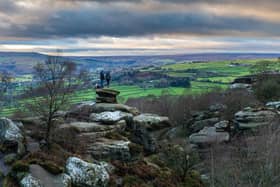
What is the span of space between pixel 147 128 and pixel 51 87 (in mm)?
12124

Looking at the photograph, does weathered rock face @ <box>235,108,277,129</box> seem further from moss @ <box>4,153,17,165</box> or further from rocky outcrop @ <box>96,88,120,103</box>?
moss @ <box>4,153,17,165</box>

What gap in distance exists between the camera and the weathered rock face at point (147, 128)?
35.2m

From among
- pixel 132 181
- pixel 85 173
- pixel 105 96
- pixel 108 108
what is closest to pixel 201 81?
pixel 105 96

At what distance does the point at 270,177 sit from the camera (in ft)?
104

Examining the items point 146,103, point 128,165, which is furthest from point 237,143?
point 146,103

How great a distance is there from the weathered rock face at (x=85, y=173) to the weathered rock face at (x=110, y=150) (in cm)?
489

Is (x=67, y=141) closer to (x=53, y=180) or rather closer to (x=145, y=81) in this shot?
(x=53, y=180)

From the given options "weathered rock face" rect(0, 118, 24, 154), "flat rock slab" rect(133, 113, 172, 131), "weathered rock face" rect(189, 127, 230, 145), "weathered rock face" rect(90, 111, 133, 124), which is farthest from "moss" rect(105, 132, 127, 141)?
"weathered rock face" rect(189, 127, 230, 145)

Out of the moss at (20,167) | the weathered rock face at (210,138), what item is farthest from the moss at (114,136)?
the weathered rock face at (210,138)

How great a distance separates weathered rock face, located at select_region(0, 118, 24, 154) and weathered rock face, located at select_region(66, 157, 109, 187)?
4.92 meters

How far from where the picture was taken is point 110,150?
1203 inches

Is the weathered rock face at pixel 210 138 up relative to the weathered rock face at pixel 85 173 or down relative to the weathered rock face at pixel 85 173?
down

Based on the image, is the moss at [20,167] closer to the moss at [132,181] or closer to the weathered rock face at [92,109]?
the moss at [132,181]

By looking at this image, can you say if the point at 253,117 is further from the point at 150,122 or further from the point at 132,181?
the point at 132,181
